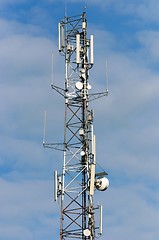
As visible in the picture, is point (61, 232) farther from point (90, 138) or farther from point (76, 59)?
point (76, 59)

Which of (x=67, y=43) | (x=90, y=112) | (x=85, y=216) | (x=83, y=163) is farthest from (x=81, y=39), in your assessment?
(x=85, y=216)

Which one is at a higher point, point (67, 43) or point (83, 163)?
point (67, 43)

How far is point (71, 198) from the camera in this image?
168 ft

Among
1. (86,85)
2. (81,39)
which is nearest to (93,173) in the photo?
(86,85)

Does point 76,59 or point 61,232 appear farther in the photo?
point 76,59

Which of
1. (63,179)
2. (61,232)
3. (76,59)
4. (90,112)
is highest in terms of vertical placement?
(76,59)

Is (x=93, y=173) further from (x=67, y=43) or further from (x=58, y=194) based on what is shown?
(x=67, y=43)

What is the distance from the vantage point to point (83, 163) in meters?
52.3

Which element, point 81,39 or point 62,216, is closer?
point 62,216

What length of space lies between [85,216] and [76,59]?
405 inches

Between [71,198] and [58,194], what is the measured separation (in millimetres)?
908

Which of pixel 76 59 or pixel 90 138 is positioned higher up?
pixel 76 59

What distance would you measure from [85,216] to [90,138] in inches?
199

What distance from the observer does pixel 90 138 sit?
52750 millimetres
